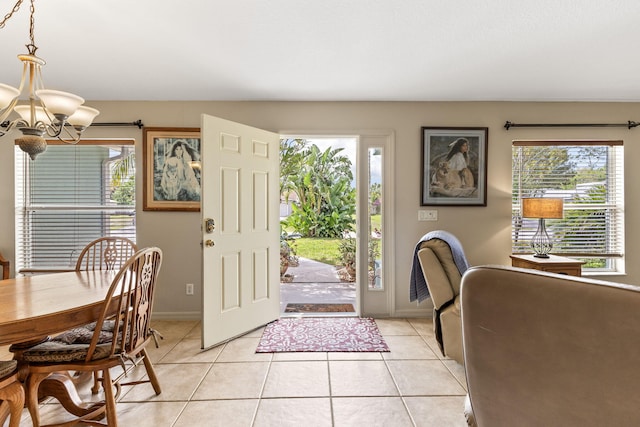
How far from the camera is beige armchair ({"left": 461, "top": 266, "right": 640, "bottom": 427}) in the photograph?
618 mm

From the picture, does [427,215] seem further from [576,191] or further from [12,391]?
[12,391]

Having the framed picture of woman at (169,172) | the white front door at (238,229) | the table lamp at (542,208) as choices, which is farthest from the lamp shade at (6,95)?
the table lamp at (542,208)

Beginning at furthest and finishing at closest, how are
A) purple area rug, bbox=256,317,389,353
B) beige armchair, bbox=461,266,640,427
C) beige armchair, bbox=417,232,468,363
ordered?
1. purple area rug, bbox=256,317,389,353
2. beige armchair, bbox=417,232,468,363
3. beige armchair, bbox=461,266,640,427

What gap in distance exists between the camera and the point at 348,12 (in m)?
1.82

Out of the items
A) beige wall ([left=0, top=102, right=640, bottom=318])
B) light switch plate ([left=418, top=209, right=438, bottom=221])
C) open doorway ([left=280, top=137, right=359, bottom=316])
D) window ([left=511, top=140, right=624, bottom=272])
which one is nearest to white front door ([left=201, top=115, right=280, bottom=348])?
beige wall ([left=0, top=102, right=640, bottom=318])

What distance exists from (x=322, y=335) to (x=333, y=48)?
244 centimetres

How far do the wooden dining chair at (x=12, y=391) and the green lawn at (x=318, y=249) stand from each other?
4.57 metres

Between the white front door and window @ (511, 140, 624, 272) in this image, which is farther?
window @ (511, 140, 624, 272)

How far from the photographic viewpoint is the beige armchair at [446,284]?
2.25 metres

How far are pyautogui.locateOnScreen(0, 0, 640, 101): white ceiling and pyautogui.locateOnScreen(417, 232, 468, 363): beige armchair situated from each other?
148 centimetres

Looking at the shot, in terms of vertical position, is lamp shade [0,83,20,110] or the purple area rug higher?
lamp shade [0,83,20,110]

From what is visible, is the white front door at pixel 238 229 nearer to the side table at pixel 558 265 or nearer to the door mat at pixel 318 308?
the door mat at pixel 318 308

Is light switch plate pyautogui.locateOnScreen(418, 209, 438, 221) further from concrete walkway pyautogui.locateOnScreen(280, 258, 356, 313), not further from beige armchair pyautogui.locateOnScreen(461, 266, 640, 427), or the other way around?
beige armchair pyautogui.locateOnScreen(461, 266, 640, 427)

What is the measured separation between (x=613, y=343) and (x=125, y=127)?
13.1 feet
